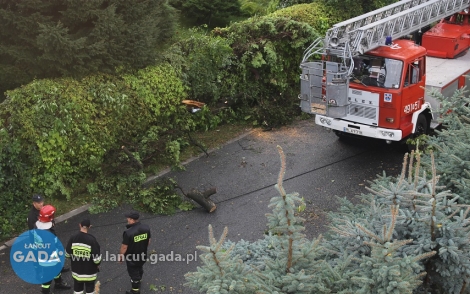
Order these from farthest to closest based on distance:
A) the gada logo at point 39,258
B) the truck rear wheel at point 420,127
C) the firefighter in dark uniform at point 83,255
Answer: the truck rear wheel at point 420,127
the gada logo at point 39,258
the firefighter in dark uniform at point 83,255

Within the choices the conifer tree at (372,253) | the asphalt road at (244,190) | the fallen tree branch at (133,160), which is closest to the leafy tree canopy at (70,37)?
the fallen tree branch at (133,160)

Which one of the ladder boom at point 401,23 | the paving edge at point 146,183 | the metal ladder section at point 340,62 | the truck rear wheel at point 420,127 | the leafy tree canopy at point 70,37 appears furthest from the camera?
the truck rear wheel at point 420,127

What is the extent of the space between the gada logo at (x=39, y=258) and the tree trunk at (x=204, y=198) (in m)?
2.89

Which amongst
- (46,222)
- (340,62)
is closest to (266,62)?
(340,62)

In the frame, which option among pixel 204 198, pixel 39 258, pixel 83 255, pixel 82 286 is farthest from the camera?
pixel 204 198

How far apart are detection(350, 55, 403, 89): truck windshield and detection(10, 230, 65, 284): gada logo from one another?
23.8ft

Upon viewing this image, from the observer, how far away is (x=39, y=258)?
822cm

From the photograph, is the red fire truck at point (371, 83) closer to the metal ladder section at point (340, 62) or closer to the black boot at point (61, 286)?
the metal ladder section at point (340, 62)

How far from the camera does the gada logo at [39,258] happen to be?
26.5ft

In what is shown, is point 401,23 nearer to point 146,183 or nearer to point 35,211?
point 146,183

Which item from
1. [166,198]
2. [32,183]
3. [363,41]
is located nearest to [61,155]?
[32,183]

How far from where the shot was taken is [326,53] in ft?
39.2

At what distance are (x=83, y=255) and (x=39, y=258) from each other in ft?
3.84

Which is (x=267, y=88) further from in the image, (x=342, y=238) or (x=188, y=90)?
(x=342, y=238)
